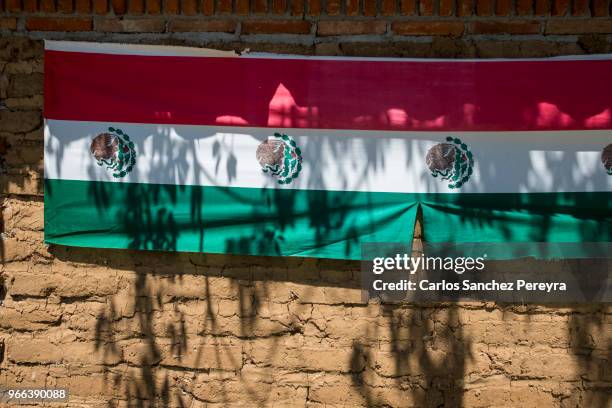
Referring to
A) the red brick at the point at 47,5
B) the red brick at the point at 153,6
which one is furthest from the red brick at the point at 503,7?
the red brick at the point at 47,5

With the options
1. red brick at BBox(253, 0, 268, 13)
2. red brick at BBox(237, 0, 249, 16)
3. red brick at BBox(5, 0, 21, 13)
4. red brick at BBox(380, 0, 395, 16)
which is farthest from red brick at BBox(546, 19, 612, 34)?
red brick at BBox(5, 0, 21, 13)

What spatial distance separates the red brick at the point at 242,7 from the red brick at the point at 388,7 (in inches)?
31.7

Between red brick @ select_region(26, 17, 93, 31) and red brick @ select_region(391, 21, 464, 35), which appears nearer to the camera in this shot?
red brick @ select_region(391, 21, 464, 35)

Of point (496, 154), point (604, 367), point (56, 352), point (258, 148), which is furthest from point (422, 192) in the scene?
point (56, 352)

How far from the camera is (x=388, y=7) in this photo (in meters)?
4.04

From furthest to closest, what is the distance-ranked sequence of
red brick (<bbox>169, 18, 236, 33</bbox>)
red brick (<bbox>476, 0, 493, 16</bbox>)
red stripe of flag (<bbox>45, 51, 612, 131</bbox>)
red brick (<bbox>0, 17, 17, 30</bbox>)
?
red brick (<bbox>0, 17, 17, 30</bbox>), red brick (<bbox>169, 18, 236, 33</bbox>), red brick (<bbox>476, 0, 493, 16</bbox>), red stripe of flag (<bbox>45, 51, 612, 131</bbox>)

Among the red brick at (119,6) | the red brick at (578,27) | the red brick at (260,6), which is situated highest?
the red brick at (119,6)

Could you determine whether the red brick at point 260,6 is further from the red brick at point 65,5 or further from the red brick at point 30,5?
the red brick at point 30,5

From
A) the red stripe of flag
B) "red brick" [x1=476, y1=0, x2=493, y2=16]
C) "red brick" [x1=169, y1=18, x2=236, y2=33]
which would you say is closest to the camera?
the red stripe of flag

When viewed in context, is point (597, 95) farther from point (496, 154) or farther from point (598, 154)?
point (496, 154)

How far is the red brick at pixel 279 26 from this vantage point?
161 inches

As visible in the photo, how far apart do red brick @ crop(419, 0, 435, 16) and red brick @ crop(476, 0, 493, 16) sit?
27 centimetres

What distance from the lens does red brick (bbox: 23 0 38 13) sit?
4.20m

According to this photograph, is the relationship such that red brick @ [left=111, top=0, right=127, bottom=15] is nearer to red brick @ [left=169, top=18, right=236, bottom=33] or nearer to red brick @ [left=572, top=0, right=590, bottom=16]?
red brick @ [left=169, top=18, right=236, bottom=33]
